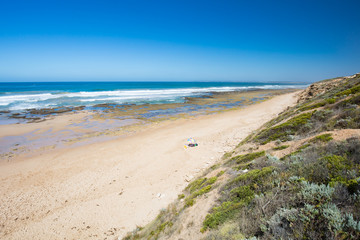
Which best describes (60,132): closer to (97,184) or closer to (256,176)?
(97,184)

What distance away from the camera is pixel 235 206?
4.04m

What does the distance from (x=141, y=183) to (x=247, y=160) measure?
5612mm

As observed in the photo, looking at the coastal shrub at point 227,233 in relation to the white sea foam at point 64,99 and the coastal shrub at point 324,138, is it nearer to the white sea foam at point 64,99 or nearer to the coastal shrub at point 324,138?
the coastal shrub at point 324,138

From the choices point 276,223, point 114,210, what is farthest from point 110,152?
point 276,223

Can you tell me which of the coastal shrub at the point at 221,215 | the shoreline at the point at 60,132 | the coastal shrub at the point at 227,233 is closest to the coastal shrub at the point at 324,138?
the coastal shrub at the point at 221,215

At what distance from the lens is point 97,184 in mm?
8969

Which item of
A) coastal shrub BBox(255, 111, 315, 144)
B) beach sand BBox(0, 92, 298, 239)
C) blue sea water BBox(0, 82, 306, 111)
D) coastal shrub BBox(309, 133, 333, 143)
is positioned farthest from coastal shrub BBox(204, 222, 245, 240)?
blue sea water BBox(0, 82, 306, 111)

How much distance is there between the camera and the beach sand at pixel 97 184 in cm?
649

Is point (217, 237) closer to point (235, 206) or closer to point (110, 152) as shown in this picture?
point (235, 206)

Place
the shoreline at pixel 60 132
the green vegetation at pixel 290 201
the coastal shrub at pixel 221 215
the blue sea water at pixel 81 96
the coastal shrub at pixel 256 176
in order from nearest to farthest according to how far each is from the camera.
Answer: the green vegetation at pixel 290 201
the coastal shrub at pixel 221 215
the coastal shrub at pixel 256 176
the shoreline at pixel 60 132
the blue sea water at pixel 81 96

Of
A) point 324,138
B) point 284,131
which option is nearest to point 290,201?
point 324,138

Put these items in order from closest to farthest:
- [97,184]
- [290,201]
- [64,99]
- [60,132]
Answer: [290,201] < [97,184] < [60,132] < [64,99]

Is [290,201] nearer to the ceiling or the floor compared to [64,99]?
nearer to the floor

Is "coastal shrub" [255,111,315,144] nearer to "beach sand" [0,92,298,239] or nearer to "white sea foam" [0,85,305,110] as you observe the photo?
"beach sand" [0,92,298,239]
